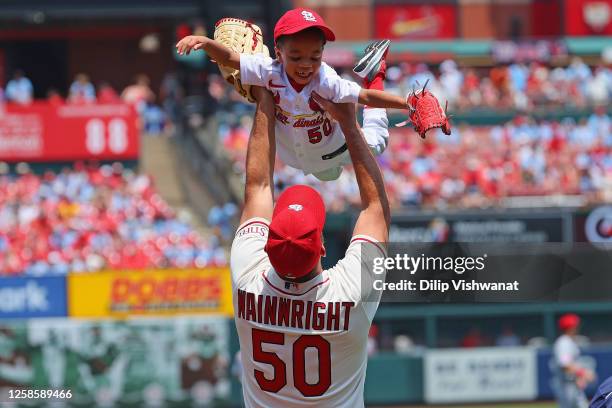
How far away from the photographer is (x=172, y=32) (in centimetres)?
2772

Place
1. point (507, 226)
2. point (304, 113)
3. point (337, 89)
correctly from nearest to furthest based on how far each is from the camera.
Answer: point (337, 89) → point (304, 113) → point (507, 226)

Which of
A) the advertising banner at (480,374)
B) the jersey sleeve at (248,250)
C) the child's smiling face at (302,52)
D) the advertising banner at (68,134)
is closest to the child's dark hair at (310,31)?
the child's smiling face at (302,52)

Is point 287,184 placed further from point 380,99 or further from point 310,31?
point 310,31

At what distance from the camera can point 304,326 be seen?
331cm

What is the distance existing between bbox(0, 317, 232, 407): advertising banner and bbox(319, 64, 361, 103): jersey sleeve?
10249 millimetres

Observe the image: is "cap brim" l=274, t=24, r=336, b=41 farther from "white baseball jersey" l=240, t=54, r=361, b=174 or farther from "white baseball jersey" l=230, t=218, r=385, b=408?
"white baseball jersey" l=230, t=218, r=385, b=408

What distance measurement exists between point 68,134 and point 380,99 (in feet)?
56.1

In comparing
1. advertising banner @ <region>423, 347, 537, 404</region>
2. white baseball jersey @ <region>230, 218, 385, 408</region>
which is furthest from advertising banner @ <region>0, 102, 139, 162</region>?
white baseball jersey @ <region>230, 218, 385, 408</region>

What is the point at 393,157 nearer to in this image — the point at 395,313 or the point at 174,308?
the point at 395,313

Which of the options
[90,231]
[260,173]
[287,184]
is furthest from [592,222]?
[260,173]

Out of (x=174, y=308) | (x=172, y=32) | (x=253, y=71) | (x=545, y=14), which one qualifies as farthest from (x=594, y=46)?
(x=253, y=71)

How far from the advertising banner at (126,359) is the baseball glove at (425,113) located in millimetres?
10391

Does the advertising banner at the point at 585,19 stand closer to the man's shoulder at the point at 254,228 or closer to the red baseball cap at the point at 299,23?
the red baseball cap at the point at 299,23

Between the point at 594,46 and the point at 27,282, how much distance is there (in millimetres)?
18210
